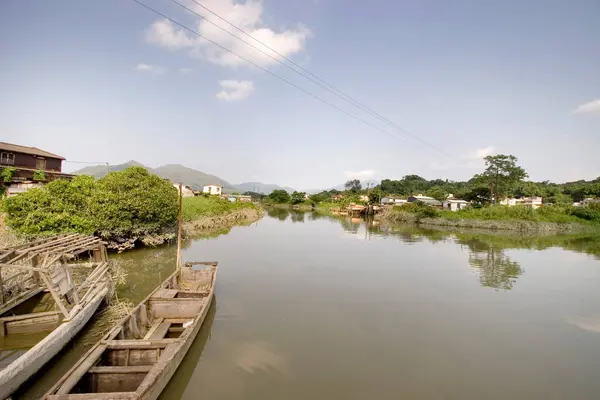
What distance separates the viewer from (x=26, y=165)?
28938 mm

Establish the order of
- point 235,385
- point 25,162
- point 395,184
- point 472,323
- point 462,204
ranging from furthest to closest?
1. point 395,184
2. point 462,204
3. point 25,162
4. point 472,323
5. point 235,385

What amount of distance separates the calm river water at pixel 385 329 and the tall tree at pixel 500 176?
32531 mm

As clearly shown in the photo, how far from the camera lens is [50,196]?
1524 cm

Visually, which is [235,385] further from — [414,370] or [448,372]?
[448,372]

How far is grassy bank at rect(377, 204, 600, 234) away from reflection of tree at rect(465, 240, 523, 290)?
1638 cm

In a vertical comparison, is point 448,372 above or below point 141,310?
below

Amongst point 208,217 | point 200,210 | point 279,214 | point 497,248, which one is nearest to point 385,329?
point 497,248

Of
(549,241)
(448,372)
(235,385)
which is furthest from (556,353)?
(549,241)

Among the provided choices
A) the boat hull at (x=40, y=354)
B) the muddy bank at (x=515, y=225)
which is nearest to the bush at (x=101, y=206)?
the boat hull at (x=40, y=354)

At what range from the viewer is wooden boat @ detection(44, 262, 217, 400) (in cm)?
524

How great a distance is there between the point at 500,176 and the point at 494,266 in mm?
36462

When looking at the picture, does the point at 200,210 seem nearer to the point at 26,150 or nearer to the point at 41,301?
the point at 26,150

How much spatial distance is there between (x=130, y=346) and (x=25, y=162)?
31.6 metres

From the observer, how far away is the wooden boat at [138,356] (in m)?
5.24
